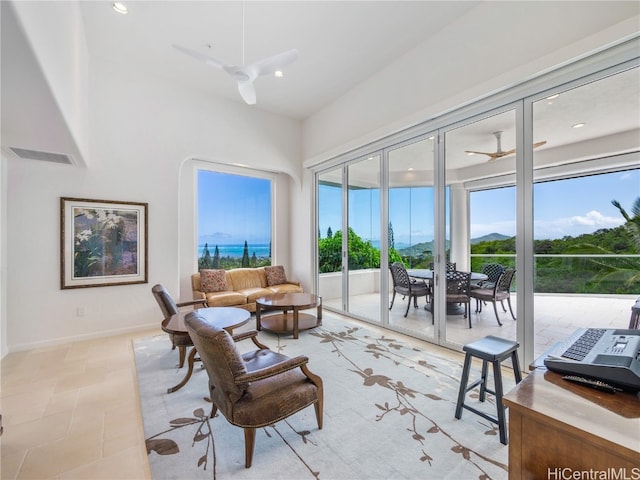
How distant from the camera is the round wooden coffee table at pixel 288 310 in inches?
168

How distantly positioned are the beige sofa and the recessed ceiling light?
387 cm

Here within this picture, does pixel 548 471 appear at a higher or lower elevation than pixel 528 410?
lower

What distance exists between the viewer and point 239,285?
595 cm

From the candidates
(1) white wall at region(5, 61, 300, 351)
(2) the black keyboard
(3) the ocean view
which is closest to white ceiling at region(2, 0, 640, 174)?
(1) white wall at region(5, 61, 300, 351)

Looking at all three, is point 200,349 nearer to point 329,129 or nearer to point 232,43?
point 232,43

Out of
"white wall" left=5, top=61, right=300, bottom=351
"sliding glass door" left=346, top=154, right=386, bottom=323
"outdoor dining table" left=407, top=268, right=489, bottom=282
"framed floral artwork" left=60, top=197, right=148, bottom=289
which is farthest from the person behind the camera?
"sliding glass door" left=346, top=154, right=386, bottom=323

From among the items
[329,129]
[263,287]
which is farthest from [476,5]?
[263,287]

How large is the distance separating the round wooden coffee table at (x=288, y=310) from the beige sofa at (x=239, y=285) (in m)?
0.63

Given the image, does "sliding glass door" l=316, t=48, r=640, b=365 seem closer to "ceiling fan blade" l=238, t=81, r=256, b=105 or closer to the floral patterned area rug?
the floral patterned area rug

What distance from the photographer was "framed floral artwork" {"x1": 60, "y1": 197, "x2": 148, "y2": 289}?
4133 millimetres

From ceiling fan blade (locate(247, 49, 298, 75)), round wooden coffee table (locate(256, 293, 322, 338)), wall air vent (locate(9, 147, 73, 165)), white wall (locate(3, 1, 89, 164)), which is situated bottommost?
round wooden coffee table (locate(256, 293, 322, 338))

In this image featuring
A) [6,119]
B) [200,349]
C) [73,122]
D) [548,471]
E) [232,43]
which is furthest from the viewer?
[232,43]

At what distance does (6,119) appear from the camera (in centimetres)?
240

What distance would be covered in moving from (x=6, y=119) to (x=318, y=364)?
12.2 feet
